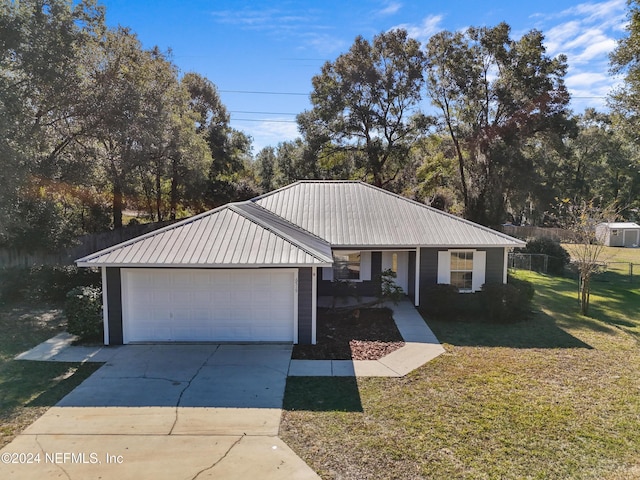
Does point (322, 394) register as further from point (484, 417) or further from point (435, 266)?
point (435, 266)

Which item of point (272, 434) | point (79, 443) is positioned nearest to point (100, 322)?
point (79, 443)

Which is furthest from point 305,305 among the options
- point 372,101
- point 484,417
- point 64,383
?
point 372,101

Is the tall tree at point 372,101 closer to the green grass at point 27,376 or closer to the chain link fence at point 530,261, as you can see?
the chain link fence at point 530,261

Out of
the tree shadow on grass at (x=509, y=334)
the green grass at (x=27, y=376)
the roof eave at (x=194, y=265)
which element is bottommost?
the tree shadow on grass at (x=509, y=334)

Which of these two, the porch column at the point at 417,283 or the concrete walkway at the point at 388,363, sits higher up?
the porch column at the point at 417,283

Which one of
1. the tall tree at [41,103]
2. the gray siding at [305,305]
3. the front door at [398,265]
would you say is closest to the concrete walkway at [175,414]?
the gray siding at [305,305]

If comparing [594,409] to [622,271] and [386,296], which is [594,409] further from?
[622,271]
